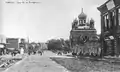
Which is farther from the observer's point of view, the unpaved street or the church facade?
the church facade

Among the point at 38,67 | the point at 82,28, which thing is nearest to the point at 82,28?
the point at 82,28

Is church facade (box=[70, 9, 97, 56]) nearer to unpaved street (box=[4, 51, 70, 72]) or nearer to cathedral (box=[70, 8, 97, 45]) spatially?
cathedral (box=[70, 8, 97, 45])

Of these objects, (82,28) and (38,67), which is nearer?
(38,67)

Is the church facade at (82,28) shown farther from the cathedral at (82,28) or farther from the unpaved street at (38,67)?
the unpaved street at (38,67)

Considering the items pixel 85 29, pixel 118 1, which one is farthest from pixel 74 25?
pixel 118 1

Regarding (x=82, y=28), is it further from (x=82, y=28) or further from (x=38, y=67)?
(x=38, y=67)

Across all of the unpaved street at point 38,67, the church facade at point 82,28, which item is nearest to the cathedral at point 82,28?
the church facade at point 82,28

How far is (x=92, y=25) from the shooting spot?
410 ft

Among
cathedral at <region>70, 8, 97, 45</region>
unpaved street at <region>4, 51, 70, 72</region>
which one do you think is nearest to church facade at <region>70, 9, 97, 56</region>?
cathedral at <region>70, 8, 97, 45</region>

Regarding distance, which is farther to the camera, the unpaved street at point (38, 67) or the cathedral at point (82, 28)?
the cathedral at point (82, 28)

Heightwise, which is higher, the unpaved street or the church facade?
the church facade

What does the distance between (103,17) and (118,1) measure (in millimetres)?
7883

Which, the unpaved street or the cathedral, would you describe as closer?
the unpaved street

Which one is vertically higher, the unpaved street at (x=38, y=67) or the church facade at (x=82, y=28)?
the church facade at (x=82, y=28)
